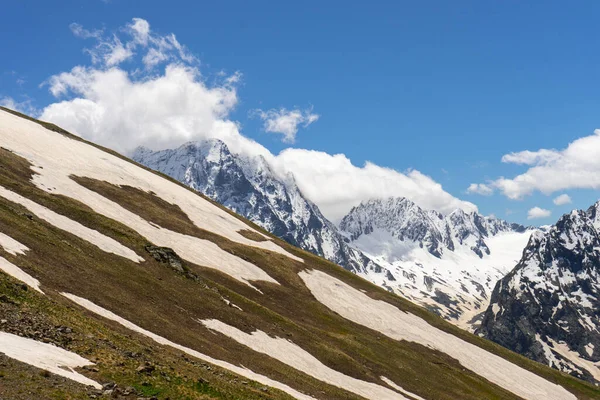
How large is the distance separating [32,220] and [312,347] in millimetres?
36304

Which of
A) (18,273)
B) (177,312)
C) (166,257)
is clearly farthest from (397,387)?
(18,273)

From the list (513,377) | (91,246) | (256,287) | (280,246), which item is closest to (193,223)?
(280,246)

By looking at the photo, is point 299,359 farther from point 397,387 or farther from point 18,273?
point 18,273

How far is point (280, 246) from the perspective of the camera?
126250mm

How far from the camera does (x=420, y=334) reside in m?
A: 101

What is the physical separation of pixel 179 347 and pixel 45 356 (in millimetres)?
18987

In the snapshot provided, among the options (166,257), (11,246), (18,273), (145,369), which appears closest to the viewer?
(145,369)

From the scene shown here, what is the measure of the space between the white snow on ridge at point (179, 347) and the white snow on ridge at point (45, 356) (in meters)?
15.9

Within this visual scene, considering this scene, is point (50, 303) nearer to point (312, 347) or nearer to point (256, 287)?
point (312, 347)

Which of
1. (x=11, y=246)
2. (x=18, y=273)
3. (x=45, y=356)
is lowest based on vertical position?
(x=18, y=273)

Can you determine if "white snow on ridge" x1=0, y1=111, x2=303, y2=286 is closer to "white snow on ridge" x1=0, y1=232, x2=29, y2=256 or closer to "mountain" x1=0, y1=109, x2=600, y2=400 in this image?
"mountain" x1=0, y1=109, x2=600, y2=400

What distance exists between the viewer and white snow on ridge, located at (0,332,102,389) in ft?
84.2

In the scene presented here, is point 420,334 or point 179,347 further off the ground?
point 420,334

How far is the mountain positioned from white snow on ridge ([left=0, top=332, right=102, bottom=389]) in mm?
120
